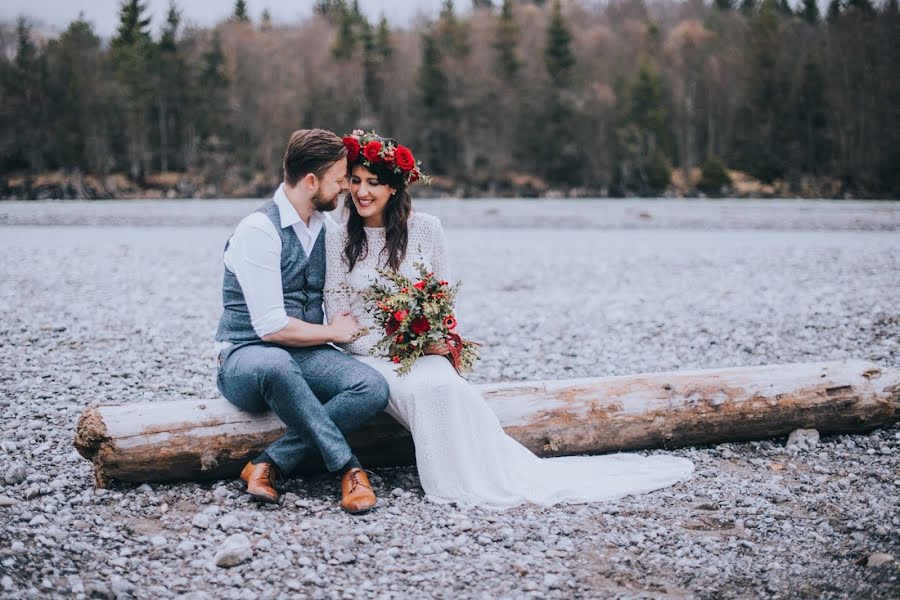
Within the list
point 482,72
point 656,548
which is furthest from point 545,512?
point 482,72

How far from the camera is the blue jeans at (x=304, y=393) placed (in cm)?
456

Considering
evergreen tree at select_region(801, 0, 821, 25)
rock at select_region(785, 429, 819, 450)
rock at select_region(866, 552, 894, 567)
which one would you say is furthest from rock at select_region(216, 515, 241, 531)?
evergreen tree at select_region(801, 0, 821, 25)

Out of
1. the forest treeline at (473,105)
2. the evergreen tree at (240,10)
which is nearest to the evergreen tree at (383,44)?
the forest treeline at (473,105)

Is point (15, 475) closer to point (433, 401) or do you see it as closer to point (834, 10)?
point (433, 401)

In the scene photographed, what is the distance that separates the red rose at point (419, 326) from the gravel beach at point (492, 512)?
1009 millimetres

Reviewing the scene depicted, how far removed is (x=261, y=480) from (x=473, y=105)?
203 ft

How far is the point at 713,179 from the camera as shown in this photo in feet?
180

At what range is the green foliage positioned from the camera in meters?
54.7

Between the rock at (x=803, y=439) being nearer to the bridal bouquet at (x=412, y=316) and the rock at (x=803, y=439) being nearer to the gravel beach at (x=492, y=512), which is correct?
the gravel beach at (x=492, y=512)

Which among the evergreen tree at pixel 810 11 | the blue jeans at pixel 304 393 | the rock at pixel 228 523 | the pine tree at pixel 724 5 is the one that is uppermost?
the pine tree at pixel 724 5

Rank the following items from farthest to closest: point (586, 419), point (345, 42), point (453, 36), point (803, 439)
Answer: point (345, 42), point (453, 36), point (803, 439), point (586, 419)

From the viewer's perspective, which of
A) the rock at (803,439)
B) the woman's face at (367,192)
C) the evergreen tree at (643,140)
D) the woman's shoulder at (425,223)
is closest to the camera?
the woman's face at (367,192)

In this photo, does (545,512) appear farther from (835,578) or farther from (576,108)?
(576,108)

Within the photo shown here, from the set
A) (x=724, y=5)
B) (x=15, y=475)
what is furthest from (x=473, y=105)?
(x=15, y=475)
